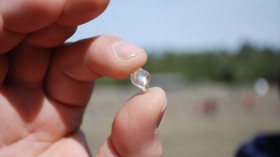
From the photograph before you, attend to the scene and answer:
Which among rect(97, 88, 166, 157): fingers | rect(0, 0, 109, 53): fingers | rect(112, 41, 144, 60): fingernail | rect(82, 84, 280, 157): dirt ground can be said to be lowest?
rect(82, 84, 280, 157): dirt ground

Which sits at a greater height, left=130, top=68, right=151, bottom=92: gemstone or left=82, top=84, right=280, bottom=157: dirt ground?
left=130, top=68, right=151, bottom=92: gemstone

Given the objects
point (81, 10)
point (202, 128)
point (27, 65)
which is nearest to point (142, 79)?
point (81, 10)

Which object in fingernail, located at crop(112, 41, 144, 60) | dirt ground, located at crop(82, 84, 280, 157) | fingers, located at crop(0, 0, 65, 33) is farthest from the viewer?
dirt ground, located at crop(82, 84, 280, 157)

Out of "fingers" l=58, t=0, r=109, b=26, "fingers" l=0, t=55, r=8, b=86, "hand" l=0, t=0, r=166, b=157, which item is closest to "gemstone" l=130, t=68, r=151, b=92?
"hand" l=0, t=0, r=166, b=157

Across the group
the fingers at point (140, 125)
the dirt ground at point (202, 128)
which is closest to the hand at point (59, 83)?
the fingers at point (140, 125)

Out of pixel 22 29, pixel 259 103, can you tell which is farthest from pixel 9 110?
pixel 259 103

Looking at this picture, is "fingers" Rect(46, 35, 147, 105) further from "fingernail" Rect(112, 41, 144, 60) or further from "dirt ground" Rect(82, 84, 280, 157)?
"dirt ground" Rect(82, 84, 280, 157)

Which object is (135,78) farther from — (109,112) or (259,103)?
(259,103)

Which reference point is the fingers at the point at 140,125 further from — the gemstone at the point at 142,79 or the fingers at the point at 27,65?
the fingers at the point at 27,65

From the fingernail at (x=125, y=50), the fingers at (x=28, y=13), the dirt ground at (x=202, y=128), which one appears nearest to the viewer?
the fingers at (x=28, y=13)
